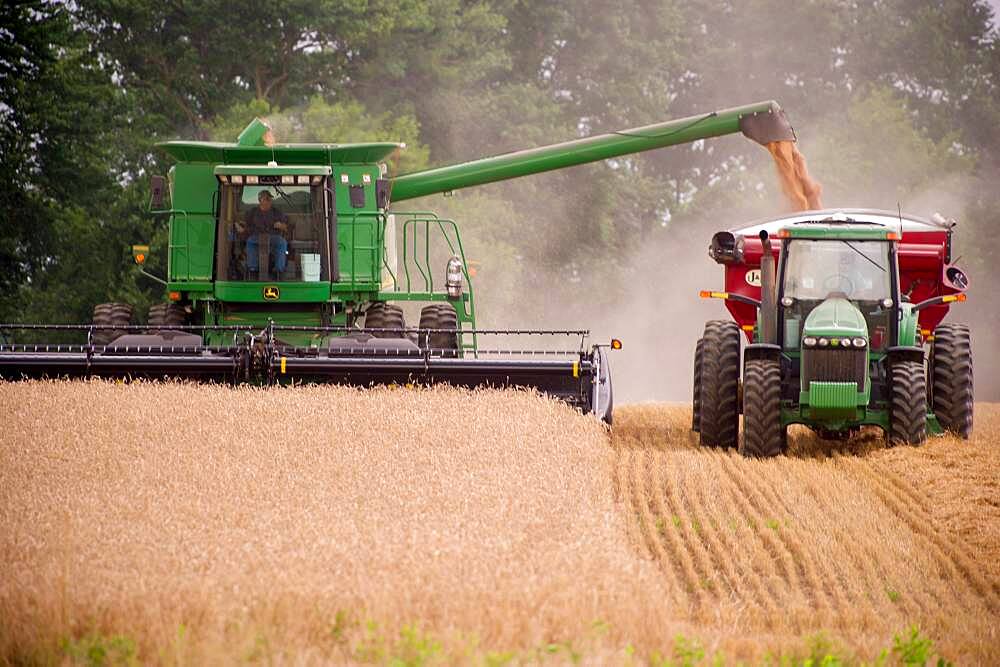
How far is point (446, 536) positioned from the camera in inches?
292

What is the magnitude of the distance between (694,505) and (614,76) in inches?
1264

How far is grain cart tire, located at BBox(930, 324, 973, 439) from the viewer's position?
12656mm

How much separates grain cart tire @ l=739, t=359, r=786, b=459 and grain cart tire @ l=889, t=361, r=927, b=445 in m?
0.83

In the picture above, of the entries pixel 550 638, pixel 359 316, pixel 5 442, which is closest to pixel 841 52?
pixel 359 316

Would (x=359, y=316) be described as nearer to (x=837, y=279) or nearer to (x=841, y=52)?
(x=837, y=279)

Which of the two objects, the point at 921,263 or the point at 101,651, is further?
the point at 921,263

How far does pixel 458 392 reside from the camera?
1223 cm

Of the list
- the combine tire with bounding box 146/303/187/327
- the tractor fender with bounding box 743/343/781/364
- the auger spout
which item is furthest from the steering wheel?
the combine tire with bounding box 146/303/187/327

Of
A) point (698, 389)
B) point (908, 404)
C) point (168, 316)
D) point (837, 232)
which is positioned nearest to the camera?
point (908, 404)

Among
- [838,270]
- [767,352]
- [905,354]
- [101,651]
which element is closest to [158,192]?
[767,352]

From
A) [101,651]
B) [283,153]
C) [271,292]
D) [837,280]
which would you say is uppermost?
[283,153]

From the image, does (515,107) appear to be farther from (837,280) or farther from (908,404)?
(908,404)

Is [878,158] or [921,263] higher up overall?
[878,158]

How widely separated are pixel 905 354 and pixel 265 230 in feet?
19.2
